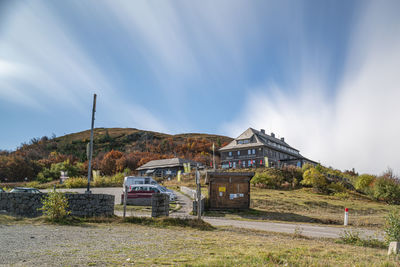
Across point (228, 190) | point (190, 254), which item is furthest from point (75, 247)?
point (228, 190)

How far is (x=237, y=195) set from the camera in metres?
22.7

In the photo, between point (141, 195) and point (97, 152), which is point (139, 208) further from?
point (97, 152)

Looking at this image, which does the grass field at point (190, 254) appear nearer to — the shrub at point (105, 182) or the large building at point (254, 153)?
the shrub at point (105, 182)

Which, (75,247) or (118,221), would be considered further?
(118,221)

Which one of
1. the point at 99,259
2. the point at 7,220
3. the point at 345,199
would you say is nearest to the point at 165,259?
the point at 99,259

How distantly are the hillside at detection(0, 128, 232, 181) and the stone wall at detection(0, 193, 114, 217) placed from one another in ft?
149

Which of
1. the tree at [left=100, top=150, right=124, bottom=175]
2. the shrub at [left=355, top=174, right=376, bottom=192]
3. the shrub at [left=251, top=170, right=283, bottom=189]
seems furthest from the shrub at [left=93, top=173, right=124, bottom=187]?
the shrub at [left=355, top=174, right=376, bottom=192]

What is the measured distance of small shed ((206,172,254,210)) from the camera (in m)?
22.5

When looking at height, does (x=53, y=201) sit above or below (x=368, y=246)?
above

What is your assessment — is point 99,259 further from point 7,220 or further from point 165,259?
point 7,220

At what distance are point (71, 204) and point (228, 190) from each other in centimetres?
1232

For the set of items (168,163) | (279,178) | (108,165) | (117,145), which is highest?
(117,145)

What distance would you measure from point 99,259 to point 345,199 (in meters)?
34.7

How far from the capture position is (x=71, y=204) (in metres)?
13.8
